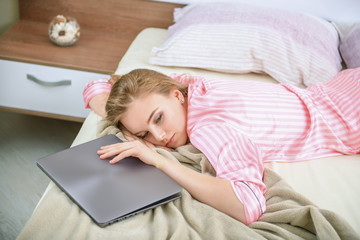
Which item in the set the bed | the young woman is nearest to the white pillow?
the bed

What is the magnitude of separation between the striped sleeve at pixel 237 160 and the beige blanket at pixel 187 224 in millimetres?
43

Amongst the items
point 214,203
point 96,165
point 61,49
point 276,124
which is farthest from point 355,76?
point 61,49

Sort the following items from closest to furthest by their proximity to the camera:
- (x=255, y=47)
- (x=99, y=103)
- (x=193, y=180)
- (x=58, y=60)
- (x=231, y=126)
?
(x=193, y=180), (x=231, y=126), (x=99, y=103), (x=255, y=47), (x=58, y=60)

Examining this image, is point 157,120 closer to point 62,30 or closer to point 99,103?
point 99,103

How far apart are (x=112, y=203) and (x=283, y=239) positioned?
15.5 inches

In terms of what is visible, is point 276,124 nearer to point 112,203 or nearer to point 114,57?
point 112,203

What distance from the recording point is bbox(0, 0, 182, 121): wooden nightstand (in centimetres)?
180

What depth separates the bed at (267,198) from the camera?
84 cm

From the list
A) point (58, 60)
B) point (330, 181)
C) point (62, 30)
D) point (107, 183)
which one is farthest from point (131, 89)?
point (62, 30)

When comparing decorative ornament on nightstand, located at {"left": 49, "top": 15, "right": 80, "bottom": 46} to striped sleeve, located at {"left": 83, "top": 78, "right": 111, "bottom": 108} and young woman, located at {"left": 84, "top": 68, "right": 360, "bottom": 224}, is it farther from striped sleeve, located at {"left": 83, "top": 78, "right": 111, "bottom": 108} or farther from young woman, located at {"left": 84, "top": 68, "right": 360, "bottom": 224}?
young woman, located at {"left": 84, "top": 68, "right": 360, "bottom": 224}

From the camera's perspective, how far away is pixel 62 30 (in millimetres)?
1902

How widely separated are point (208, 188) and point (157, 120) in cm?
30

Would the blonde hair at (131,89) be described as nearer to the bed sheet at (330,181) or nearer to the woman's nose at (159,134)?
the woman's nose at (159,134)

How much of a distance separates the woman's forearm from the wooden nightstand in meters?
0.92
